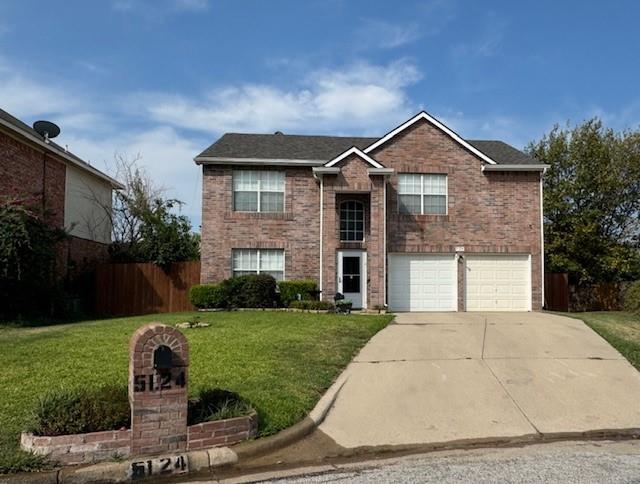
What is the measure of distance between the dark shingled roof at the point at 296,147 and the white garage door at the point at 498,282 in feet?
12.6

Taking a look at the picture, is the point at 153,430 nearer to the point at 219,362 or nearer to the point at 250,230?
the point at 219,362

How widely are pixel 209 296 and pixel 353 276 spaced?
520 cm

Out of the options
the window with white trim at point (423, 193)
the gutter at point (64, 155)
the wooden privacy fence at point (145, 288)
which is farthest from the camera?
the wooden privacy fence at point (145, 288)

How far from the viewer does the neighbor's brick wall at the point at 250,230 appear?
1930 cm

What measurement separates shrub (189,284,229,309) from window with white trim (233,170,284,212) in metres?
3.14

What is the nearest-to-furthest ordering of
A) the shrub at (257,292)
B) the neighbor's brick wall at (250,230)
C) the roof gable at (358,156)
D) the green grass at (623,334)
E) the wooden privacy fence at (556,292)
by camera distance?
the green grass at (623,334) → the shrub at (257,292) → the roof gable at (358,156) → the neighbor's brick wall at (250,230) → the wooden privacy fence at (556,292)

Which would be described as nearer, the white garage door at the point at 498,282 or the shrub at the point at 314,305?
the shrub at the point at 314,305

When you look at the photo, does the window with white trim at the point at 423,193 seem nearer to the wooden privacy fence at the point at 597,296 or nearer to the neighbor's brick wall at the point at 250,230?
the neighbor's brick wall at the point at 250,230

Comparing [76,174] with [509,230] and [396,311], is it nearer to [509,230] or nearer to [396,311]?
[396,311]

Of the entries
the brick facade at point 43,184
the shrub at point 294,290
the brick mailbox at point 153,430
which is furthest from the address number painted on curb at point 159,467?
the brick facade at point 43,184

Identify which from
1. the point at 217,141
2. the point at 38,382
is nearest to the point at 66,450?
the point at 38,382

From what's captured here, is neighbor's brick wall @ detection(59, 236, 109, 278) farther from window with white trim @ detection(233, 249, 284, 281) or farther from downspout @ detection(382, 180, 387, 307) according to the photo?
downspout @ detection(382, 180, 387, 307)

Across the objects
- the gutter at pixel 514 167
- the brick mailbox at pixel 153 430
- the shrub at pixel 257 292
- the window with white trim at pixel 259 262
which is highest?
the gutter at pixel 514 167

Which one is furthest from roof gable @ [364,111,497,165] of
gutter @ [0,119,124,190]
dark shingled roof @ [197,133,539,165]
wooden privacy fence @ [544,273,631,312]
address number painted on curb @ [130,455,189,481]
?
address number painted on curb @ [130,455,189,481]
